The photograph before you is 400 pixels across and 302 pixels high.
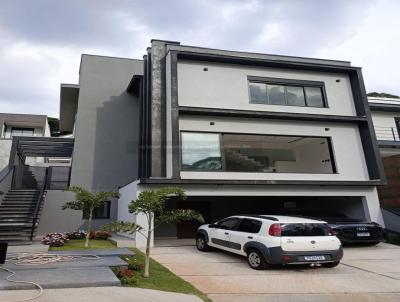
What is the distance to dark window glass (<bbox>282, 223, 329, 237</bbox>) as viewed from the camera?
8469 mm

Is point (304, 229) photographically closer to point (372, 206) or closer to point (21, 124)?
point (372, 206)

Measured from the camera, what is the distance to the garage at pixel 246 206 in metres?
16.7

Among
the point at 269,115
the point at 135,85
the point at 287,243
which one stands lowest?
the point at 287,243

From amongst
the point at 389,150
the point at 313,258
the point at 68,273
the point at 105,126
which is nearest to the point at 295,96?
the point at 389,150

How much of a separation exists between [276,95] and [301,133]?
2511 millimetres

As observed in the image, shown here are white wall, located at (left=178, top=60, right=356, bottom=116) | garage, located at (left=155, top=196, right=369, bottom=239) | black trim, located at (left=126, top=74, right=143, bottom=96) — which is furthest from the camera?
black trim, located at (left=126, top=74, right=143, bottom=96)

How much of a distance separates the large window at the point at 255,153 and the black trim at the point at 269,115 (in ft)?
3.48

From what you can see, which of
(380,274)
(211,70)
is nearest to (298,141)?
(211,70)

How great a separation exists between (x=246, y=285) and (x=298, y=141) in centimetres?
1441

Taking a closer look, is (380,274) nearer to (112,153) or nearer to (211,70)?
(211,70)

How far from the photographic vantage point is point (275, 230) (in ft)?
27.8

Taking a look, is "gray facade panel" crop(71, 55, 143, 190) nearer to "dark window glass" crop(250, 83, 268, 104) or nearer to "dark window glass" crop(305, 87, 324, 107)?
"dark window glass" crop(250, 83, 268, 104)

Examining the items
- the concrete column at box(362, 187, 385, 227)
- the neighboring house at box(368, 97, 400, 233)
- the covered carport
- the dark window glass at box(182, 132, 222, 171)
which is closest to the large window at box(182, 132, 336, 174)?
the dark window glass at box(182, 132, 222, 171)

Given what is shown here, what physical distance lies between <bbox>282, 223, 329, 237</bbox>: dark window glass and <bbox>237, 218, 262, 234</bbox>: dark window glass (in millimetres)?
848
